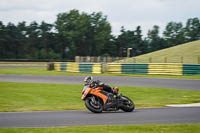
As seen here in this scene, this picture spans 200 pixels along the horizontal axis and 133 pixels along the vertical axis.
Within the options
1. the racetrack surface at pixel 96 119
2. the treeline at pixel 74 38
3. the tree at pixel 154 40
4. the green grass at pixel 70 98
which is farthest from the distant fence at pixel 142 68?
the tree at pixel 154 40

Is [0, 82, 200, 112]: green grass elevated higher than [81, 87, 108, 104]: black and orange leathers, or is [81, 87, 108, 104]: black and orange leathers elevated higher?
[81, 87, 108, 104]: black and orange leathers

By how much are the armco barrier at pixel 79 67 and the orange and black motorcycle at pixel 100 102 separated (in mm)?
20702

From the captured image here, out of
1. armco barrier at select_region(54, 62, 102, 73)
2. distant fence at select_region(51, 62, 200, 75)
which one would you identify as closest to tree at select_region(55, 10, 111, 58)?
armco barrier at select_region(54, 62, 102, 73)

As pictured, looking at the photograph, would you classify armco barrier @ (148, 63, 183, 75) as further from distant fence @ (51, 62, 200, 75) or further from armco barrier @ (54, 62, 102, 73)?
armco barrier @ (54, 62, 102, 73)

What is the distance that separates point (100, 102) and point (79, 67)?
78.3 ft

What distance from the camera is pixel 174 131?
8.05 meters

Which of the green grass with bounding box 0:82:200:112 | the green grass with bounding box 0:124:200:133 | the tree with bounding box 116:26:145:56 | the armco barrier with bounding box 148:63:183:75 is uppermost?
the tree with bounding box 116:26:145:56

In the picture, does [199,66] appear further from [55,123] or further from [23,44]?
[23,44]

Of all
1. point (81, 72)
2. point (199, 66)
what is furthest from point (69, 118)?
point (81, 72)

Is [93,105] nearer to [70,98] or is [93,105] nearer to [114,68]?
[70,98]

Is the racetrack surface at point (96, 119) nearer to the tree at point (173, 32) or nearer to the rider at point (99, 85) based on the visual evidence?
the rider at point (99, 85)

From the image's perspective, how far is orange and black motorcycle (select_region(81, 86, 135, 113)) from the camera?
11.2m

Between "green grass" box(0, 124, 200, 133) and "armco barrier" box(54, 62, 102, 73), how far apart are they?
23777mm

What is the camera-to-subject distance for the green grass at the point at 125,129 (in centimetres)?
797
